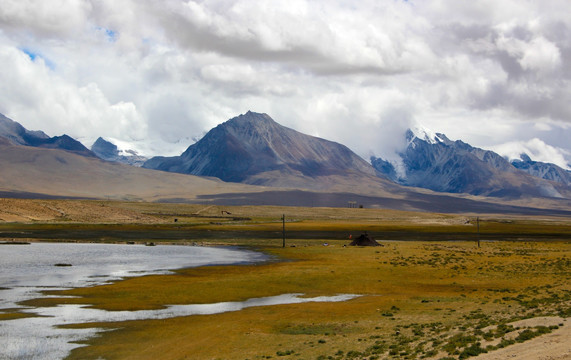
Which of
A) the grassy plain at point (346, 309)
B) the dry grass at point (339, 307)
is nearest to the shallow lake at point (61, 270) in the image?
the grassy plain at point (346, 309)

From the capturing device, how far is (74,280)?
5325 centimetres

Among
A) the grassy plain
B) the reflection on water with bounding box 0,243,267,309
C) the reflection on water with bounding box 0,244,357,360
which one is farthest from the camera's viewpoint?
the reflection on water with bounding box 0,243,267,309

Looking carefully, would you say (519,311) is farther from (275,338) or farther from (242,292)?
→ (242,292)

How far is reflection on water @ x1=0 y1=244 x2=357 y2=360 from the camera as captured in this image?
31641mm

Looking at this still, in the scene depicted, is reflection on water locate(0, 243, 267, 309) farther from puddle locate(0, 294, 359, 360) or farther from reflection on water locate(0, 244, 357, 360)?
puddle locate(0, 294, 359, 360)

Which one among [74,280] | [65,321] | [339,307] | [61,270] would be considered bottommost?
[339,307]

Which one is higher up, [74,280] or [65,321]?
[74,280]

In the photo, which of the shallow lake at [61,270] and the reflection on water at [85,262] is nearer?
the shallow lake at [61,270]

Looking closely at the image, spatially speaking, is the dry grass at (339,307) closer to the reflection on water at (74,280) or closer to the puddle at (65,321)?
the puddle at (65,321)

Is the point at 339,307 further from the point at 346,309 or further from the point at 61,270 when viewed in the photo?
the point at 61,270

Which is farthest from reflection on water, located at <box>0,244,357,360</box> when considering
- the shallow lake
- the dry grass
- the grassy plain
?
the dry grass

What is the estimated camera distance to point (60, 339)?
31781 millimetres

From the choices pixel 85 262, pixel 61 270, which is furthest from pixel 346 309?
pixel 85 262

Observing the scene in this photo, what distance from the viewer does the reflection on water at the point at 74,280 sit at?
1246 inches
